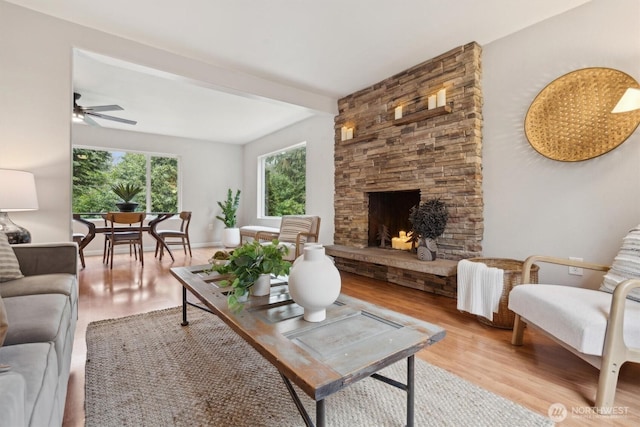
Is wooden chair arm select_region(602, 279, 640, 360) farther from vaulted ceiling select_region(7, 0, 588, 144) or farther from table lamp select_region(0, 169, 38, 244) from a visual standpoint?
table lamp select_region(0, 169, 38, 244)

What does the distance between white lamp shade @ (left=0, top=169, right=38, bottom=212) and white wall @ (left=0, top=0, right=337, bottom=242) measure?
323 millimetres

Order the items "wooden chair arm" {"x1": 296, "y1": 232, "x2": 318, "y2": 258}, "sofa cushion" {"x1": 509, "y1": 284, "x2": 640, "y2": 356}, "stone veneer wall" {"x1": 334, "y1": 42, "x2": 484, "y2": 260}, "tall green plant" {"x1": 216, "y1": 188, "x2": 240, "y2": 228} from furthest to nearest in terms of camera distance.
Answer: "tall green plant" {"x1": 216, "y1": 188, "x2": 240, "y2": 228} < "wooden chair arm" {"x1": 296, "y1": 232, "x2": 318, "y2": 258} < "stone veneer wall" {"x1": 334, "y1": 42, "x2": 484, "y2": 260} < "sofa cushion" {"x1": 509, "y1": 284, "x2": 640, "y2": 356}

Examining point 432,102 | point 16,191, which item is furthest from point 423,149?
point 16,191

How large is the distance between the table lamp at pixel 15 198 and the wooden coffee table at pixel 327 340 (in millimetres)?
1592

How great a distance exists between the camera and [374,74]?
350 centimetres

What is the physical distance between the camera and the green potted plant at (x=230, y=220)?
21.2 feet

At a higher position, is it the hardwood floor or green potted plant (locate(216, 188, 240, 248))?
green potted plant (locate(216, 188, 240, 248))

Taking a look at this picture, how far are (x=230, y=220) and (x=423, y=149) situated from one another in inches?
184

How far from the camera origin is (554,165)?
240 cm

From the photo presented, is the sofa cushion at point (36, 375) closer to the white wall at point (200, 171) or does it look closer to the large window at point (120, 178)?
the large window at point (120, 178)

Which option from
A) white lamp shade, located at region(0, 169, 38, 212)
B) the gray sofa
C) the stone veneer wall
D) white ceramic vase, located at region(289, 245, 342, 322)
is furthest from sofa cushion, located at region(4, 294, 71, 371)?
the stone veneer wall

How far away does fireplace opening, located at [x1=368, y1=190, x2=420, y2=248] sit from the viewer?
390cm

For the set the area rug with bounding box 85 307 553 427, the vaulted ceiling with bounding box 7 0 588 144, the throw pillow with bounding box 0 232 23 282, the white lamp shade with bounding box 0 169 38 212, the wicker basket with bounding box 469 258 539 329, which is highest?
the vaulted ceiling with bounding box 7 0 588 144

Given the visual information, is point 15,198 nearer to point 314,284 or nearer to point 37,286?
point 37,286
